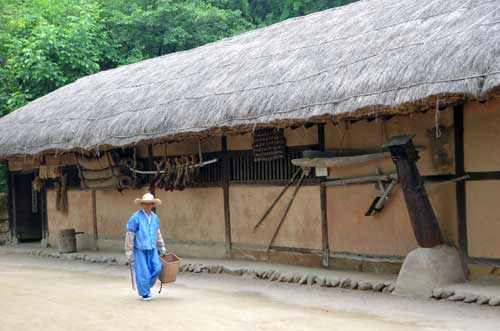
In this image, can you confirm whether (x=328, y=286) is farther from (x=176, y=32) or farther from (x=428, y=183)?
(x=176, y=32)

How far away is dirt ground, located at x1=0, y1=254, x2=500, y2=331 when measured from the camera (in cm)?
693

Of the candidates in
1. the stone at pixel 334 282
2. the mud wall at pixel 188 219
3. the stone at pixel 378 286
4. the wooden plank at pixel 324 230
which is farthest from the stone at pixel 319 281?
the mud wall at pixel 188 219

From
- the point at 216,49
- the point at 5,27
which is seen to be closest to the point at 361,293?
the point at 216,49

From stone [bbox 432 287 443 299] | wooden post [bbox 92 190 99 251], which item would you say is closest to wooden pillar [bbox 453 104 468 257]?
stone [bbox 432 287 443 299]

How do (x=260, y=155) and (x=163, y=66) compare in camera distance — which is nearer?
(x=260, y=155)

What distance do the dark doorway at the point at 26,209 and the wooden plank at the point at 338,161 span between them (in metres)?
10.1

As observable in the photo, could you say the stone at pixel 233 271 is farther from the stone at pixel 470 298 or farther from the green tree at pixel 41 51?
the green tree at pixel 41 51

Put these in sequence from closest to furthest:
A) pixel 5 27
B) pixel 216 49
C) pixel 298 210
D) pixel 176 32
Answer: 1. pixel 298 210
2. pixel 216 49
3. pixel 5 27
4. pixel 176 32

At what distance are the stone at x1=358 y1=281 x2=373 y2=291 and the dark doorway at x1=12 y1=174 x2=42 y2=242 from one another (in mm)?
11479

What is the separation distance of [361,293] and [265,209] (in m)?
2.87

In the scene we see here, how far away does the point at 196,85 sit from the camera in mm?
12117

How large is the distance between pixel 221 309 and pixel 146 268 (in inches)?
49.7

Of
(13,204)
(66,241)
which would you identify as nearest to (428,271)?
(66,241)

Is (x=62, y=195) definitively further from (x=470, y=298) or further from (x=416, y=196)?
(x=470, y=298)
